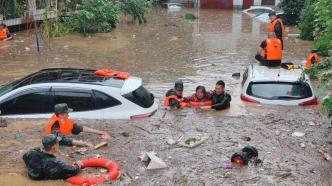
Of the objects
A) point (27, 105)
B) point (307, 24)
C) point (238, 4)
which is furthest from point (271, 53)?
point (238, 4)

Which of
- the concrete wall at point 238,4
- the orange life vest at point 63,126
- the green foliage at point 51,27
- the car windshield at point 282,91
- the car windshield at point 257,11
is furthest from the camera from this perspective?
the concrete wall at point 238,4

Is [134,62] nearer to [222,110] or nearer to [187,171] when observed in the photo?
[222,110]

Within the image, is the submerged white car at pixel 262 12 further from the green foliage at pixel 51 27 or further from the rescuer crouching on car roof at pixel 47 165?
the rescuer crouching on car roof at pixel 47 165

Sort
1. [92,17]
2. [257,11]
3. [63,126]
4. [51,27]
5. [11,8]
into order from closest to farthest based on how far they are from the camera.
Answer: [63,126]
[51,27]
[11,8]
[92,17]
[257,11]

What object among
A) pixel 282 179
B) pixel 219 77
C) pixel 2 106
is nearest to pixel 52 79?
pixel 2 106

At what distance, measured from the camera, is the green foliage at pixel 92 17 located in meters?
24.8

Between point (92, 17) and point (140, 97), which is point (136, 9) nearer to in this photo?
point (92, 17)

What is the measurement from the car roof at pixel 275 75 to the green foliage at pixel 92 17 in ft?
46.2

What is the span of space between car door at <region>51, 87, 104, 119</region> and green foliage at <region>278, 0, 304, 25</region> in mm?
23163

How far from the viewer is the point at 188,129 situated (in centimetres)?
1034

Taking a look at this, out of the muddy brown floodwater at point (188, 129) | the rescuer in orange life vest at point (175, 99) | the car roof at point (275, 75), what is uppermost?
the car roof at point (275, 75)

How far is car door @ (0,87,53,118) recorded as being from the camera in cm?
989

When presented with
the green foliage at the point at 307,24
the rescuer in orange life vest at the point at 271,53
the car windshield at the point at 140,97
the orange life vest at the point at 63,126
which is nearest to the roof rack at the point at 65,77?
the car windshield at the point at 140,97

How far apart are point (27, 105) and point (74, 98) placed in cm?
93
